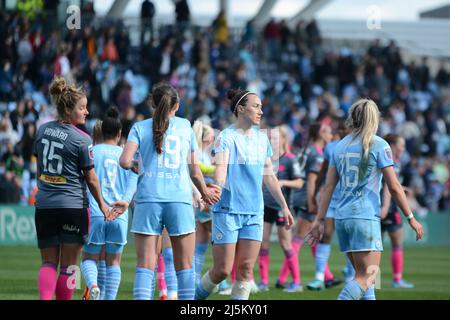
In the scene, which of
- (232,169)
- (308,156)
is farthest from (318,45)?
(232,169)

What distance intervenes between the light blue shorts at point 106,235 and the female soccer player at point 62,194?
1.73 metres

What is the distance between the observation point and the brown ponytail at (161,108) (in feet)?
35.1

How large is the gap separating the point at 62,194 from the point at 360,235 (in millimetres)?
2860

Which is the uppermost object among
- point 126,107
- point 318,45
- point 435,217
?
point 318,45

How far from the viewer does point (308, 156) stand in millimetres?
17312

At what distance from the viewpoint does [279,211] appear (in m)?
16.4

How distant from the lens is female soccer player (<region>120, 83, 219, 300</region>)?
10.7m

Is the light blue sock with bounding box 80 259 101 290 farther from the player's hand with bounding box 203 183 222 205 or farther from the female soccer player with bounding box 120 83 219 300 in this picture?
the player's hand with bounding box 203 183 222 205

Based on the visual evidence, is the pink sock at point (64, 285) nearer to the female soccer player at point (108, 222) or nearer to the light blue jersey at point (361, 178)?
the female soccer player at point (108, 222)

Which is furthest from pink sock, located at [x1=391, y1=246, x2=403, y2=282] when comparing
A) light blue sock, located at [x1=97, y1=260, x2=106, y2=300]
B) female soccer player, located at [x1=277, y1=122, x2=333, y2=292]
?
light blue sock, located at [x1=97, y1=260, x2=106, y2=300]

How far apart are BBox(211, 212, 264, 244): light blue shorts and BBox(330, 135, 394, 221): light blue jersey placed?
0.90 metres

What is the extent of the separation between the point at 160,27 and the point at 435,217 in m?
10.3

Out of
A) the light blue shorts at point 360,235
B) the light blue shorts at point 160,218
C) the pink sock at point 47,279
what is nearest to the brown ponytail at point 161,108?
the light blue shorts at point 160,218
